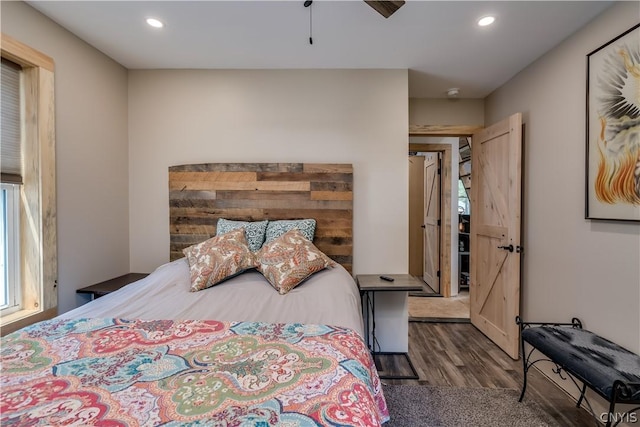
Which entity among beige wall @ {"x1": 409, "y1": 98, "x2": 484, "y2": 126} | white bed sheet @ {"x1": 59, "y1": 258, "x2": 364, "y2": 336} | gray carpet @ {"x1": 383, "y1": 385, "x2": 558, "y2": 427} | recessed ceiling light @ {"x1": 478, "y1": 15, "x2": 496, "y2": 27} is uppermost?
recessed ceiling light @ {"x1": 478, "y1": 15, "x2": 496, "y2": 27}

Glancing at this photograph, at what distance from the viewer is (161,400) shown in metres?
0.85

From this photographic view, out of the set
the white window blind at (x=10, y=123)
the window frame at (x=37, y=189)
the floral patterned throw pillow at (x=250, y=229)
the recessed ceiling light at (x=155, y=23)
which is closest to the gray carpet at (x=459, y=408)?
the floral patterned throw pillow at (x=250, y=229)

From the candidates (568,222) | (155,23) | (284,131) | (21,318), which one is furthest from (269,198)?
(568,222)

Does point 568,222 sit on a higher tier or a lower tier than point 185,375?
higher

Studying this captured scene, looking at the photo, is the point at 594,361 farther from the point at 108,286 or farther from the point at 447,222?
the point at 108,286

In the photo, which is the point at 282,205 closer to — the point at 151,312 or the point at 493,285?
the point at 151,312

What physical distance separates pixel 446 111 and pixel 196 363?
3.55 meters

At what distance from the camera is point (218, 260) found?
2.06 metres

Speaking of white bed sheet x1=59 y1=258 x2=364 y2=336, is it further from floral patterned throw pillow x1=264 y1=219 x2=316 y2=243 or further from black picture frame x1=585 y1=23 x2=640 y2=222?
black picture frame x1=585 y1=23 x2=640 y2=222

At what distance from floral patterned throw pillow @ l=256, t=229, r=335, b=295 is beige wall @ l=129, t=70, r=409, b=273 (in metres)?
0.68

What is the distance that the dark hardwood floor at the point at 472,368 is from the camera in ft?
6.62

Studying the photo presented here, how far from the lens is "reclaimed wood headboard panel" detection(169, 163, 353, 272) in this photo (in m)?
2.65

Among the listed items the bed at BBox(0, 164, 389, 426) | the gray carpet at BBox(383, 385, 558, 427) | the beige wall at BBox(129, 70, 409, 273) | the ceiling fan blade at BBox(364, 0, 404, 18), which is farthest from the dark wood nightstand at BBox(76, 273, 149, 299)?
the ceiling fan blade at BBox(364, 0, 404, 18)

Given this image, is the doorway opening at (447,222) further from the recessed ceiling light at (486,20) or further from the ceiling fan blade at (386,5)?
the ceiling fan blade at (386,5)
